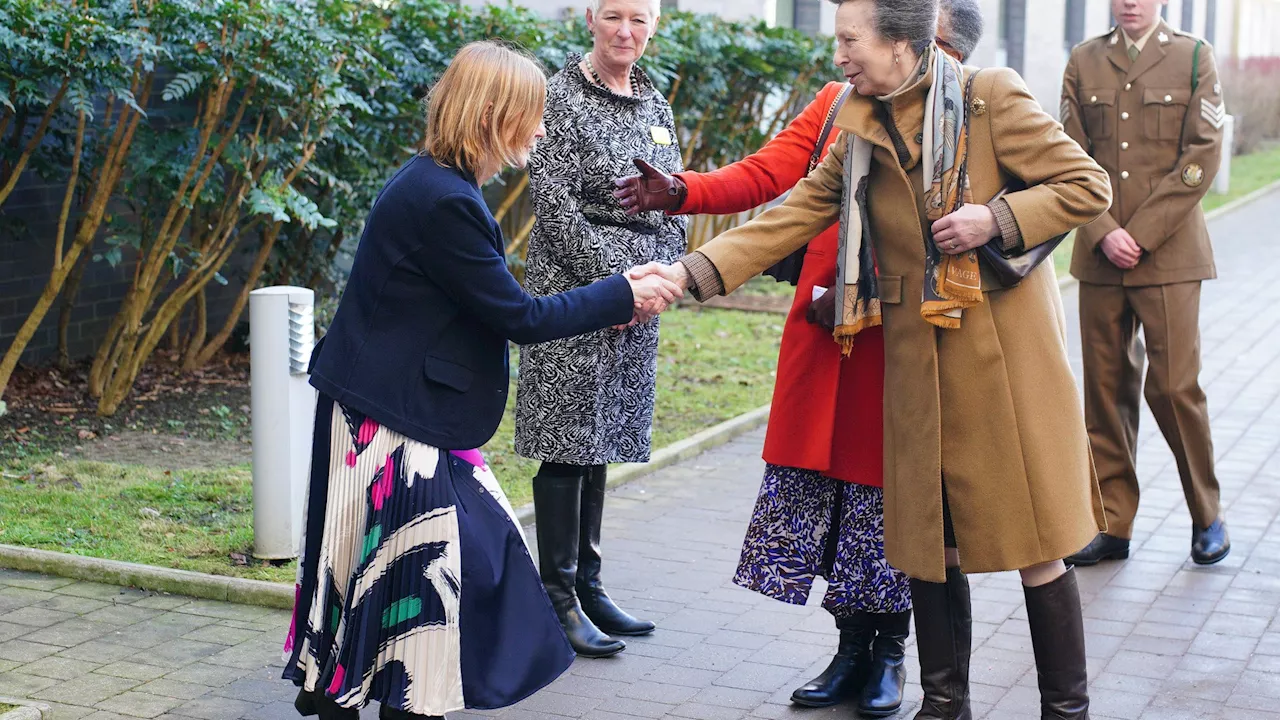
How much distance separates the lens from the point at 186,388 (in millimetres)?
8688

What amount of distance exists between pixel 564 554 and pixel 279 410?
1.28 meters

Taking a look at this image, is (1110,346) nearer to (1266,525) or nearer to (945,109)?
(1266,525)

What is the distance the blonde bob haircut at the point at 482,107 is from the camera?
11.6ft

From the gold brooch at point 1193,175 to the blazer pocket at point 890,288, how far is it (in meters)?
2.28

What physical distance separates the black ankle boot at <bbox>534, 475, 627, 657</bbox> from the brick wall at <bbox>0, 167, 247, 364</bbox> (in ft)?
14.1

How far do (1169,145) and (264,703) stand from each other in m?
3.78

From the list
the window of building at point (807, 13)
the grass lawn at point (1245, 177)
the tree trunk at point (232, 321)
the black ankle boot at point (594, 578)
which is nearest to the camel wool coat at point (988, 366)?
the black ankle boot at point (594, 578)

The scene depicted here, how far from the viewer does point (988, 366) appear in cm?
378

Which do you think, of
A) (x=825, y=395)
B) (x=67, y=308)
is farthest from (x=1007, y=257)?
(x=67, y=308)

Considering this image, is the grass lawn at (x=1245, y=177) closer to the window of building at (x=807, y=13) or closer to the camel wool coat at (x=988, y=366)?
the window of building at (x=807, y=13)

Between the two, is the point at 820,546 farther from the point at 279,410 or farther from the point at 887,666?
the point at 279,410

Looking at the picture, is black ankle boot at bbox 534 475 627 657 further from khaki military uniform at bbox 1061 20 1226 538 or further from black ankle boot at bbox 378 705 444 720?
khaki military uniform at bbox 1061 20 1226 538


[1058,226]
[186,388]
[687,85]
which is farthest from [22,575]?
[687,85]

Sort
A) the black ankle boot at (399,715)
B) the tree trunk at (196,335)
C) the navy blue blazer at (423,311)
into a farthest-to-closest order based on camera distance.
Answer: the tree trunk at (196,335), the black ankle boot at (399,715), the navy blue blazer at (423,311)
